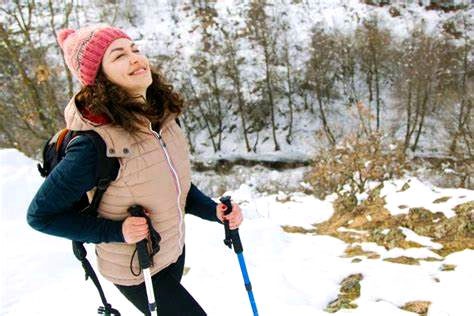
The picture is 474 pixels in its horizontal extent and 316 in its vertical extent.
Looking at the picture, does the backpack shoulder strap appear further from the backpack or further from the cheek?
the cheek

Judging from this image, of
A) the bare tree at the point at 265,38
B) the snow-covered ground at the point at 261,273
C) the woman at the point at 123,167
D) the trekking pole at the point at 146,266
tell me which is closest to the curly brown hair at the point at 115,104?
the woman at the point at 123,167

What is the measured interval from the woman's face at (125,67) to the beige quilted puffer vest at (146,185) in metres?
0.18

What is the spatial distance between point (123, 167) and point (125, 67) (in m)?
0.46

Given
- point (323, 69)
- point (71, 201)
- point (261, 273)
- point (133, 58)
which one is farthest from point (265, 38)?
point (71, 201)

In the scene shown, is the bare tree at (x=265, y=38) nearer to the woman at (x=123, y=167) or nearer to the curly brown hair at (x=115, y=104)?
the woman at (x=123, y=167)

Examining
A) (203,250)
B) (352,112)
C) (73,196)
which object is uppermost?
(73,196)

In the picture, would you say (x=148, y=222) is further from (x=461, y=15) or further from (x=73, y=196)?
(x=461, y=15)

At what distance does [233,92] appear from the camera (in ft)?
100

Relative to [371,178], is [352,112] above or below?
below

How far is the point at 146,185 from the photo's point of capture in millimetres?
2049

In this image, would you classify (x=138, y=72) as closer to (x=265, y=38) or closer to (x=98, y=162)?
(x=98, y=162)

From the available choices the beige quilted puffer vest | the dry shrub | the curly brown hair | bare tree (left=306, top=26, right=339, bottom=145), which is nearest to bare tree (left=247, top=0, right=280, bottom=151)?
bare tree (left=306, top=26, right=339, bottom=145)

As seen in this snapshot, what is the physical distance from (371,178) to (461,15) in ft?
92.5

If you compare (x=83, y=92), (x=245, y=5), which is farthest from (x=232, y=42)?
(x=83, y=92)
